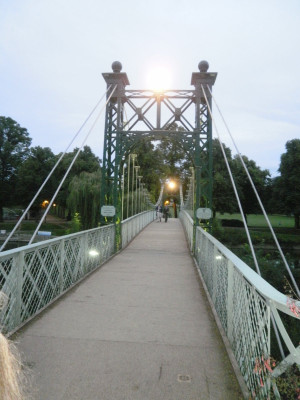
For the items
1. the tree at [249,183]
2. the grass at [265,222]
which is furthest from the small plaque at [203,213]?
the grass at [265,222]

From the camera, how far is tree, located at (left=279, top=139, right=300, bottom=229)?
98.5 ft

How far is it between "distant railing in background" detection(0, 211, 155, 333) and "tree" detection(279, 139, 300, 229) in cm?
2606

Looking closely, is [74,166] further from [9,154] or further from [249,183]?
[249,183]

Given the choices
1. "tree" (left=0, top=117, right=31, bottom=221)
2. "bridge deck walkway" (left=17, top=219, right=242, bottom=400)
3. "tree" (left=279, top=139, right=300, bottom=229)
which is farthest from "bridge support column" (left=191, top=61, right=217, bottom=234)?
"tree" (left=0, top=117, right=31, bottom=221)

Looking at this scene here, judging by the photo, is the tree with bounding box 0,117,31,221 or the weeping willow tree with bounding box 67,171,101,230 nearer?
the weeping willow tree with bounding box 67,171,101,230

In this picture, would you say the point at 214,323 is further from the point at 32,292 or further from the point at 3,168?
the point at 3,168

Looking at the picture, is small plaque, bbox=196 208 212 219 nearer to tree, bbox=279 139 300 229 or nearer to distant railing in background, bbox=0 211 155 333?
distant railing in background, bbox=0 211 155 333

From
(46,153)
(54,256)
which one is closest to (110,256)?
(54,256)

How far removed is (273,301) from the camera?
2004 millimetres

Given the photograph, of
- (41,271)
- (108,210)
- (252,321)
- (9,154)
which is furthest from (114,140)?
(9,154)

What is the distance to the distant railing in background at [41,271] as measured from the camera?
3.67 metres

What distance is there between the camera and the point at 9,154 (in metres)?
35.9

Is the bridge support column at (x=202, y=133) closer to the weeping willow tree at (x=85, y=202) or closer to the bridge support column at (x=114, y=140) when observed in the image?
the bridge support column at (x=114, y=140)

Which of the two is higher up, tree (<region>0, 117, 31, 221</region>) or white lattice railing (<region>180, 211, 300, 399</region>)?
tree (<region>0, 117, 31, 221</region>)
